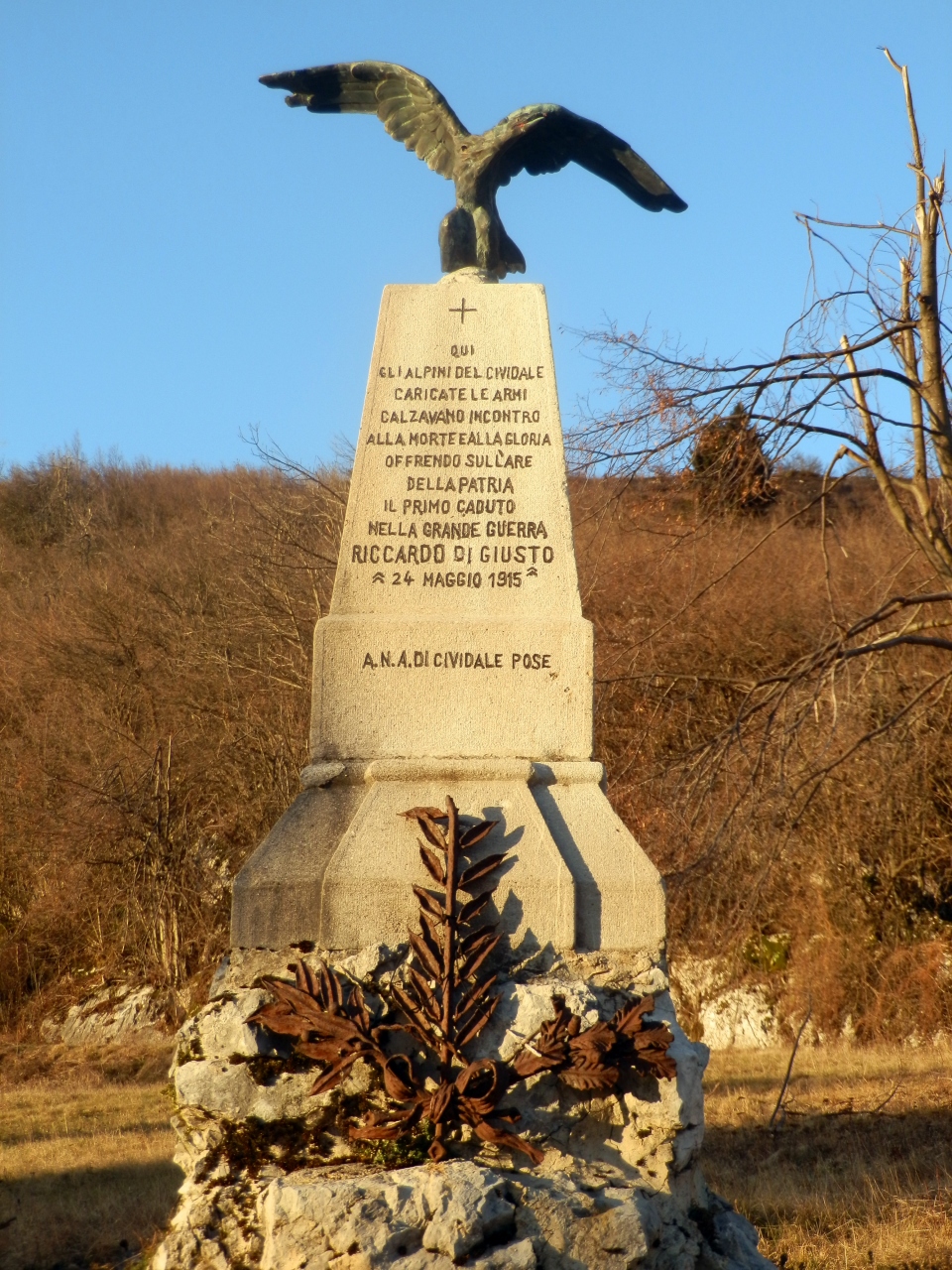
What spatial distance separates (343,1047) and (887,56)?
7.20 meters

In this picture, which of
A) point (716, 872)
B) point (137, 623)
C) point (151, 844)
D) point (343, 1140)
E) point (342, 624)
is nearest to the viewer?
point (343, 1140)

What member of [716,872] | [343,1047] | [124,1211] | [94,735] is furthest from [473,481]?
[94,735]

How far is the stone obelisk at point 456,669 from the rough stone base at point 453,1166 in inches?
7.4

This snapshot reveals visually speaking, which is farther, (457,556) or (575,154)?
(575,154)

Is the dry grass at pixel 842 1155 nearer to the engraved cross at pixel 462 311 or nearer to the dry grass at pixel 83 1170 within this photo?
the dry grass at pixel 83 1170

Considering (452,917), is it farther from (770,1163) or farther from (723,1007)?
(723,1007)

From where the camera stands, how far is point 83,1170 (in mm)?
7113

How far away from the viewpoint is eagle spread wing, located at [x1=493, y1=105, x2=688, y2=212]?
4.83 metres

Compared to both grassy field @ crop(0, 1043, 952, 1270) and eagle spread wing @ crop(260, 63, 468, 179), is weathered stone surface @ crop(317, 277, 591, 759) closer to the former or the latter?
eagle spread wing @ crop(260, 63, 468, 179)

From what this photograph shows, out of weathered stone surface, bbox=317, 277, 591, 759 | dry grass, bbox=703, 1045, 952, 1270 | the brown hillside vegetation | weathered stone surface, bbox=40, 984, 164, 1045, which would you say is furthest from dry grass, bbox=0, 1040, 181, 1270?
the brown hillside vegetation

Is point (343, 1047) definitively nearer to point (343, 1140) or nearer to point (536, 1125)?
point (343, 1140)

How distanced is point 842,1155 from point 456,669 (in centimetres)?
426

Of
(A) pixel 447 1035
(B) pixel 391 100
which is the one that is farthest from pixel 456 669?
(B) pixel 391 100

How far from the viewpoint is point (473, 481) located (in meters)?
4.47
